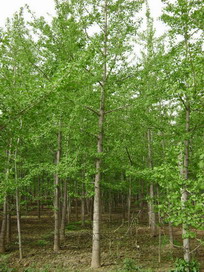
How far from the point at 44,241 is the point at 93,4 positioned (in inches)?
509

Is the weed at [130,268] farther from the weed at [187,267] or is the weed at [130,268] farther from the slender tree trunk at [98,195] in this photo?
the weed at [187,267]

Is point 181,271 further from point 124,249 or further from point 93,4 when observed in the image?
point 93,4

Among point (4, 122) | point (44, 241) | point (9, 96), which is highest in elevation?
point (9, 96)

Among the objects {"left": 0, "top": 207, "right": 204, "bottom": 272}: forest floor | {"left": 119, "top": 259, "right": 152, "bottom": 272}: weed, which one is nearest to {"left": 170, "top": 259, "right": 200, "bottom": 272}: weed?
{"left": 0, "top": 207, "right": 204, "bottom": 272}: forest floor

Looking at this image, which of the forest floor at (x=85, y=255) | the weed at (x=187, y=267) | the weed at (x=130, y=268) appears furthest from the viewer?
the forest floor at (x=85, y=255)

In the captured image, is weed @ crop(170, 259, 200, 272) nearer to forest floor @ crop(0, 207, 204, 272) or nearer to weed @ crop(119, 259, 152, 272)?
forest floor @ crop(0, 207, 204, 272)

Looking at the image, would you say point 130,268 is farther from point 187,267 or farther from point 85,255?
point 85,255

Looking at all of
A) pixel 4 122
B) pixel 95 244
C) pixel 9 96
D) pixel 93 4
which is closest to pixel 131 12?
pixel 93 4

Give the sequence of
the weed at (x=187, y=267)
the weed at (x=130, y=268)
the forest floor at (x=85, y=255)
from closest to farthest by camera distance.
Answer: the weed at (x=187, y=267), the weed at (x=130, y=268), the forest floor at (x=85, y=255)

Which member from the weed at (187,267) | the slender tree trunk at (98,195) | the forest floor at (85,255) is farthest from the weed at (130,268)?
the weed at (187,267)

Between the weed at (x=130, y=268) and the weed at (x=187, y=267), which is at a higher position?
the weed at (x=187, y=267)

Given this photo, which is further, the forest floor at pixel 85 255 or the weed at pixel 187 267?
the forest floor at pixel 85 255

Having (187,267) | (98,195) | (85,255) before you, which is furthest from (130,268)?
(85,255)

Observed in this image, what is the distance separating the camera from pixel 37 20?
1072 cm
